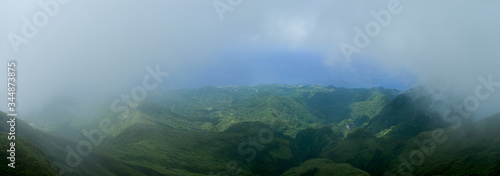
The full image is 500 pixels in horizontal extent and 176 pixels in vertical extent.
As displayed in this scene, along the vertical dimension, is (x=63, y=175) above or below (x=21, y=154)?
below

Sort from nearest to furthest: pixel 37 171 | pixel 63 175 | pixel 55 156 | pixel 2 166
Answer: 1. pixel 2 166
2. pixel 37 171
3. pixel 63 175
4. pixel 55 156

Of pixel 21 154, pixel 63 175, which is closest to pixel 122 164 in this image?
pixel 63 175

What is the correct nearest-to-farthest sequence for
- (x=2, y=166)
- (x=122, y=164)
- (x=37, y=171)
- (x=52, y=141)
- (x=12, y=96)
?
(x=12, y=96) → (x=2, y=166) → (x=37, y=171) → (x=52, y=141) → (x=122, y=164)

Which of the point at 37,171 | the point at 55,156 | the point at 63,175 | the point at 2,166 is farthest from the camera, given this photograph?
the point at 55,156

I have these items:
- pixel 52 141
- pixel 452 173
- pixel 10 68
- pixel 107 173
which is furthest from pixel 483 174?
pixel 52 141

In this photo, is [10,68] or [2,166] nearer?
[10,68]

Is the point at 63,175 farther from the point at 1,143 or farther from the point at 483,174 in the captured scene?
the point at 483,174

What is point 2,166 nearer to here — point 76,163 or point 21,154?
point 21,154

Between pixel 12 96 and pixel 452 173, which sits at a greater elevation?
pixel 12 96

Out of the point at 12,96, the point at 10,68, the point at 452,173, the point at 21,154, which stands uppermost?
the point at 10,68
